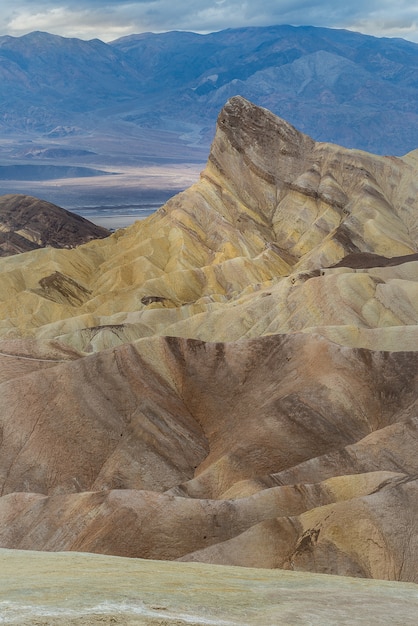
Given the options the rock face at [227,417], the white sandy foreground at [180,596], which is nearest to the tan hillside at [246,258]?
the rock face at [227,417]

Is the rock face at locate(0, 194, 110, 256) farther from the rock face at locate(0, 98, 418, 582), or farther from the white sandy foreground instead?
the white sandy foreground

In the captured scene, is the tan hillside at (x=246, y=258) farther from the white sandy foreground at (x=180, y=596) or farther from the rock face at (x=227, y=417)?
the white sandy foreground at (x=180, y=596)

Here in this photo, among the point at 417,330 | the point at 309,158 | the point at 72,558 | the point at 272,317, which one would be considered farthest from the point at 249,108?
the point at 72,558

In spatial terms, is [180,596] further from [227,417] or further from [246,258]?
[246,258]

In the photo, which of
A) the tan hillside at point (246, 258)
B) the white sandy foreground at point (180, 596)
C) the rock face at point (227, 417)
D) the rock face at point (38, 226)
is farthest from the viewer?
the rock face at point (38, 226)

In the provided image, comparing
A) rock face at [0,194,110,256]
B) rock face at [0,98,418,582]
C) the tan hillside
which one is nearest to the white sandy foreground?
rock face at [0,98,418,582]

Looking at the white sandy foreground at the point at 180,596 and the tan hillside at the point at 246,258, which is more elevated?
the white sandy foreground at the point at 180,596

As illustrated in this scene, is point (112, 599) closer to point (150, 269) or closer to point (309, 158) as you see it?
point (150, 269)
